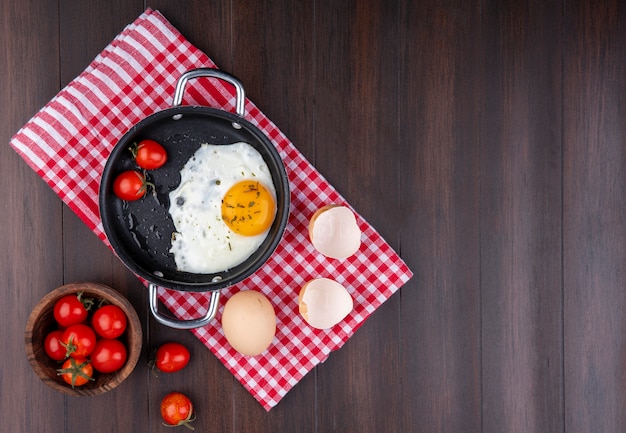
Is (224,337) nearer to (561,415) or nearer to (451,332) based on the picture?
(451,332)

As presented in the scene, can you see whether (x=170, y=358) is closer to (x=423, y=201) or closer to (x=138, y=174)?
(x=138, y=174)

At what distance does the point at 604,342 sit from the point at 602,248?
0.20 m

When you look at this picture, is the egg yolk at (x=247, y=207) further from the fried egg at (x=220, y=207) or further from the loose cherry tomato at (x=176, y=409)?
the loose cherry tomato at (x=176, y=409)

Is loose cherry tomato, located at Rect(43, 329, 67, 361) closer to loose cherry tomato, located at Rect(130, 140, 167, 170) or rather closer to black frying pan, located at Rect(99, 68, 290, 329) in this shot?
black frying pan, located at Rect(99, 68, 290, 329)

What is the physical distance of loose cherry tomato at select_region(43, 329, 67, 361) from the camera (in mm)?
1007

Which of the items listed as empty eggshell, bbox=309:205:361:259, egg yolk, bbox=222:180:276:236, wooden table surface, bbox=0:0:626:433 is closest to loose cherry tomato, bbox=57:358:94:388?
wooden table surface, bbox=0:0:626:433

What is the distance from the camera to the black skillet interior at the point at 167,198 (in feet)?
3.24

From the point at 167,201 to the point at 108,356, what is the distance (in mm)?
297

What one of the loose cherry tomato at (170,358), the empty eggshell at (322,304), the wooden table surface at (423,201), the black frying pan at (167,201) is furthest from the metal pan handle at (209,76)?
the loose cherry tomato at (170,358)

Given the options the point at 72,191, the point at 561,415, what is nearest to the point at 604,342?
the point at 561,415

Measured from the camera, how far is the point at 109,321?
1.00 m

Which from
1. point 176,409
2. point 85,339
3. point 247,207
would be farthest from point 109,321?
point 247,207

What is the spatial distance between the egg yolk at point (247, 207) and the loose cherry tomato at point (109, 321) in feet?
0.86

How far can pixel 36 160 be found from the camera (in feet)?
3.40
